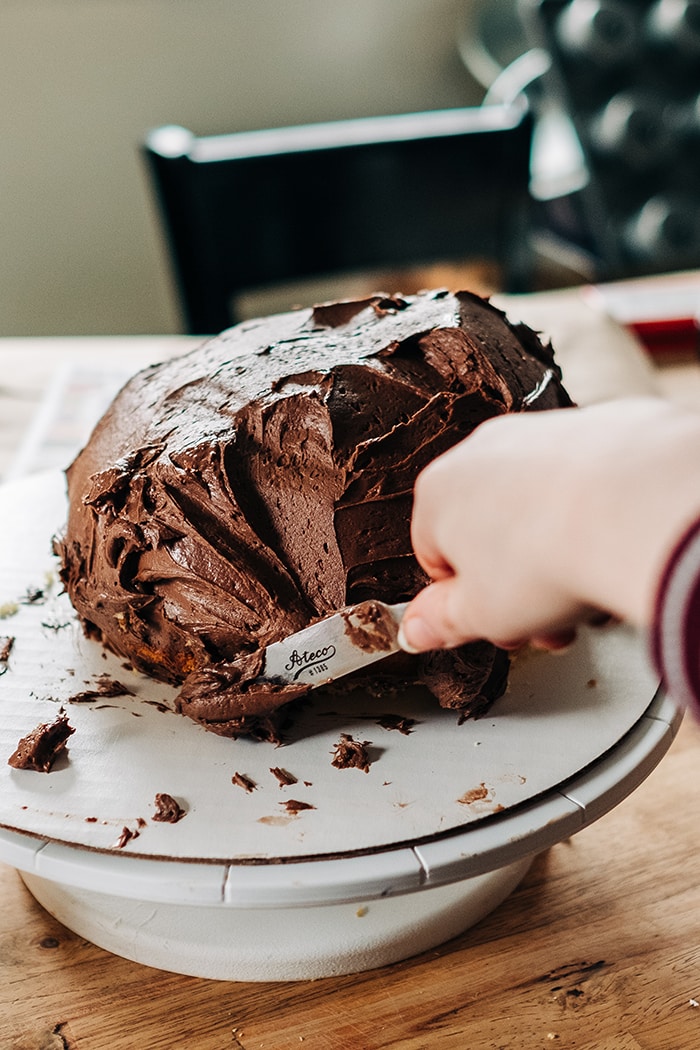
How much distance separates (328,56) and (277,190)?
59.3 inches

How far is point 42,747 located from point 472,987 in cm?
41

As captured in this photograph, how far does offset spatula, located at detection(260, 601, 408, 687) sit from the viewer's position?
31.0 inches

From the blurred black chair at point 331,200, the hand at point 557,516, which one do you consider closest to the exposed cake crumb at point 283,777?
the hand at point 557,516

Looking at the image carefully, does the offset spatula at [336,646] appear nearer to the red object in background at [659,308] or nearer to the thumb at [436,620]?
the thumb at [436,620]

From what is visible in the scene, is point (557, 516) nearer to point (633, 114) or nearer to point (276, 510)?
point (276, 510)

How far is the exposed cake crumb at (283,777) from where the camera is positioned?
82 centimetres

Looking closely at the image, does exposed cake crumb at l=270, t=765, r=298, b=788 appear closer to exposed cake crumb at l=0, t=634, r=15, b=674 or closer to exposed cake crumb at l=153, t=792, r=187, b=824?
exposed cake crumb at l=153, t=792, r=187, b=824

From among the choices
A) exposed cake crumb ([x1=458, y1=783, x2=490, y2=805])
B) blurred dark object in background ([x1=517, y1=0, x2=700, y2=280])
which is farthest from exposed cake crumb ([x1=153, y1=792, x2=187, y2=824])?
blurred dark object in background ([x1=517, y1=0, x2=700, y2=280])

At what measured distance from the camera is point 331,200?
79.8 inches

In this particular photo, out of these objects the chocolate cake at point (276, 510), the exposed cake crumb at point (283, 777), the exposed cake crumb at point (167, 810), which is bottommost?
the exposed cake crumb at point (283, 777)

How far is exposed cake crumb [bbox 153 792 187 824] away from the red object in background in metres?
1.46

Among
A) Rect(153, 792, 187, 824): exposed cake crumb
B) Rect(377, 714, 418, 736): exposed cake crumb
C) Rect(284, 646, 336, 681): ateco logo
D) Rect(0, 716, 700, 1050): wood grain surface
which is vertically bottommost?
Rect(0, 716, 700, 1050): wood grain surface

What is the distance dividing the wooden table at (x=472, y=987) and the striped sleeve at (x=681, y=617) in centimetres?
43

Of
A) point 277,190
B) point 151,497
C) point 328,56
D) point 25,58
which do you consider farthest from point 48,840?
point 328,56
